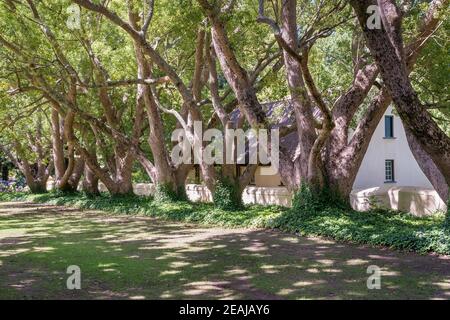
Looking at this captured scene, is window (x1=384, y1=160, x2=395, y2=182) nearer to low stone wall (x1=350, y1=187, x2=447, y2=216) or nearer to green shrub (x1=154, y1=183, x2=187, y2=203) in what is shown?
low stone wall (x1=350, y1=187, x2=447, y2=216)

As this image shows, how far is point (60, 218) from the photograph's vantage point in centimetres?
2019

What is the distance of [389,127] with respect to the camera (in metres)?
30.4

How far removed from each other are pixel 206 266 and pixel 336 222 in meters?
5.09

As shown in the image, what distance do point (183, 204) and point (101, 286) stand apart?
1214cm

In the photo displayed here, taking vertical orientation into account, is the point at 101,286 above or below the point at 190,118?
below

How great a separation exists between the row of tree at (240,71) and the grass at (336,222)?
1017 mm

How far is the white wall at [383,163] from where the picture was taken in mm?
29047

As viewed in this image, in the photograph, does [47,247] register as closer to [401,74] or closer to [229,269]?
[229,269]

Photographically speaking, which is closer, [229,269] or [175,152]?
[229,269]

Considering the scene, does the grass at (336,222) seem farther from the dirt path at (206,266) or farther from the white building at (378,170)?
the white building at (378,170)
